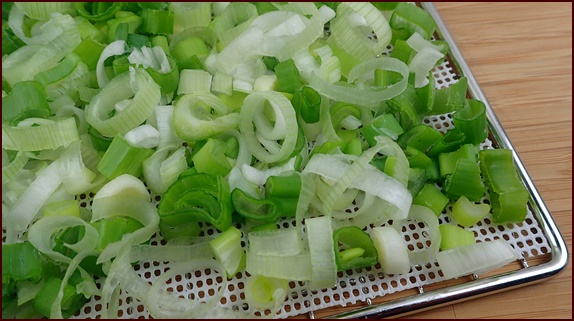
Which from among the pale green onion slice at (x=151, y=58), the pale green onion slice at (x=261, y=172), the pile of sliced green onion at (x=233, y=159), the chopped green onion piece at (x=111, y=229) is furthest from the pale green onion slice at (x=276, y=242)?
the pale green onion slice at (x=151, y=58)

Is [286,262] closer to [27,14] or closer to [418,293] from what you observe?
[418,293]

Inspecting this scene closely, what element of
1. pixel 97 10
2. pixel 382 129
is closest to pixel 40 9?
pixel 97 10

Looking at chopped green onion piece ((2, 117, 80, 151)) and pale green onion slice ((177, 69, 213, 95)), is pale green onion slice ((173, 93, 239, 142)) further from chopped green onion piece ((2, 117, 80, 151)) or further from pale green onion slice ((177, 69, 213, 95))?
chopped green onion piece ((2, 117, 80, 151))

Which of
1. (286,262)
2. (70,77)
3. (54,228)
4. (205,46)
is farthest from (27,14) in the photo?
Result: (286,262)

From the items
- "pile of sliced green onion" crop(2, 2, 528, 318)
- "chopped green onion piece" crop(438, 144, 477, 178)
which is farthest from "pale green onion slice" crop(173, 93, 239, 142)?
"chopped green onion piece" crop(438, 144, 477, 178)

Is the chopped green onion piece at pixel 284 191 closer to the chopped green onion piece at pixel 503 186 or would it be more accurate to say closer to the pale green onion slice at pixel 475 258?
the pale green onion slice at pixel 475 258

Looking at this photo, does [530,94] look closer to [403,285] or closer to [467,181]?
[467,181]

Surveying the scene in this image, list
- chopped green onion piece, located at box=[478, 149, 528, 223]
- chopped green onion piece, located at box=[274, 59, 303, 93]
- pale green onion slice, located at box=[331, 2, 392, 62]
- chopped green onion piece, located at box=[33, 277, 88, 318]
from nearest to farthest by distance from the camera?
chopped green onion piece, located at box=[33, 277, 88, 318] → chopped green onion piece, located at box=[478, 149, 528, 223] → chopped green onion piece, located at box=[274, 59, 303, 93] → pale green onion slice, located at box=[331, 2, 392, 62]
